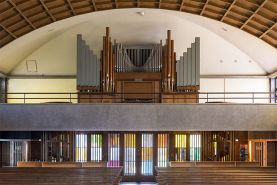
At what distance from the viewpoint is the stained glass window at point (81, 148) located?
39.7 ft

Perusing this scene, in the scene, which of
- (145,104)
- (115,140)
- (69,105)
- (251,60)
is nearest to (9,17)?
(69,105)

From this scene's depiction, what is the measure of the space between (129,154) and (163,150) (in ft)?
4.57

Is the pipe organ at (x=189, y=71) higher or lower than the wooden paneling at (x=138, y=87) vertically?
higher

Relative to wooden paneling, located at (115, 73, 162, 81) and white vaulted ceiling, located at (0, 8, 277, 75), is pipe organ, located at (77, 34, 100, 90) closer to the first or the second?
wooden paneling, located at (115, 73, 162, 81)

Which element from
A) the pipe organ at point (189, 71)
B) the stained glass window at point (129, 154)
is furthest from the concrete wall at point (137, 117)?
the stained glass window at point (129, 154)

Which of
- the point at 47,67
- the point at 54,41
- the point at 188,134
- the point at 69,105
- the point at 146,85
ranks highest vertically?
the point at 54,41

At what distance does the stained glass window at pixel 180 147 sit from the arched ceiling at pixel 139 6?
4866 mm


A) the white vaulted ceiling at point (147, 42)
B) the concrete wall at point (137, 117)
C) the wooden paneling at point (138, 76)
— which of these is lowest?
the concrete wall at point (137, 117)

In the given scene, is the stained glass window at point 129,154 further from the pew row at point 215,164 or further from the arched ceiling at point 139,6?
the arched ceiling at point 139,6

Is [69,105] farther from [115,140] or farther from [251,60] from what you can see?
[251,60]

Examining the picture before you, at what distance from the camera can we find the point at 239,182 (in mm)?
7098

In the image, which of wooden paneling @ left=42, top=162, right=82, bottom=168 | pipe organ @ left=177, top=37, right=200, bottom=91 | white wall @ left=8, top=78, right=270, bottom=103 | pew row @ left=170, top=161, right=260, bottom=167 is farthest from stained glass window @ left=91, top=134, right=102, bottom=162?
pipe organ @ left=177, top=37, right=200, bottom=91

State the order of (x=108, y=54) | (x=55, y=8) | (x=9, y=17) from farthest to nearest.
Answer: (x=108, y=54) → (x=55, y=8) → (x=9, y=17)

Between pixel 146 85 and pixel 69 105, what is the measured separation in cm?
337
